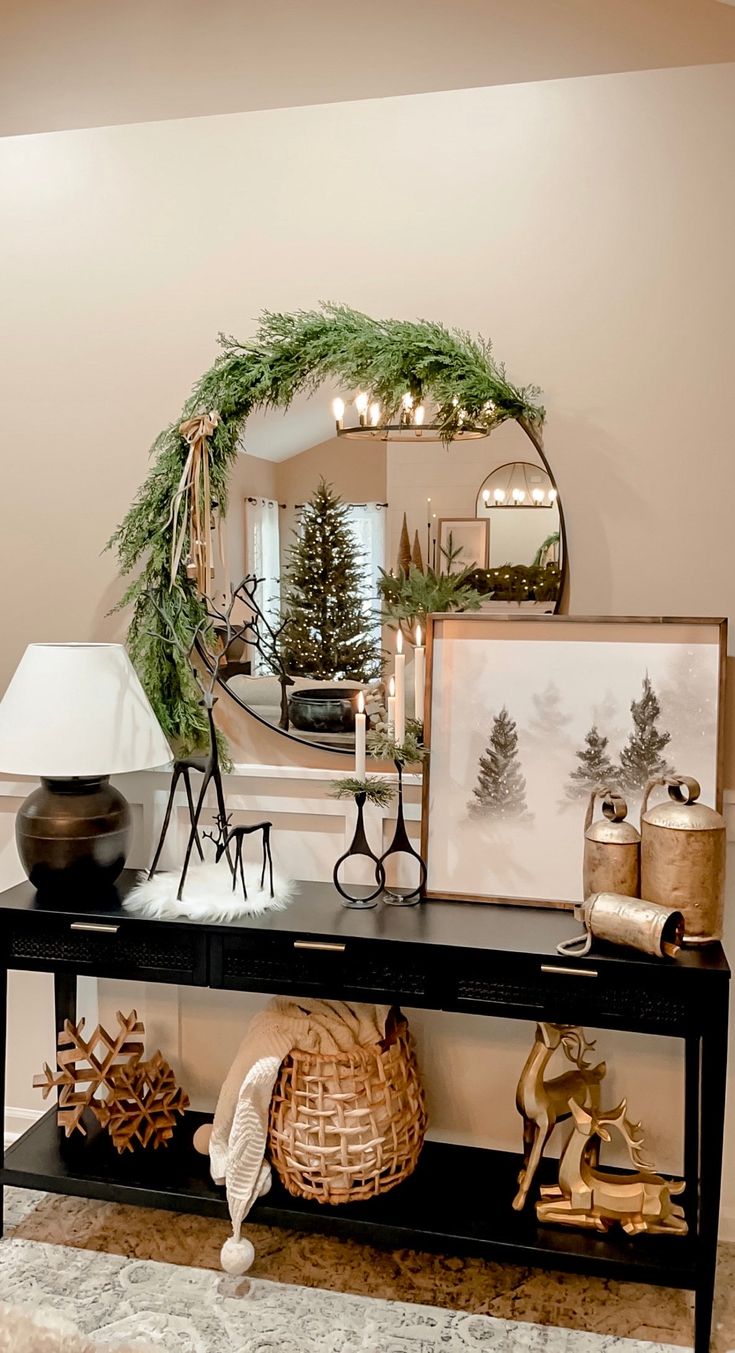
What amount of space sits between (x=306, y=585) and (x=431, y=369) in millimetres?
541

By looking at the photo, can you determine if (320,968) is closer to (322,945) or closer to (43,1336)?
(322,945)

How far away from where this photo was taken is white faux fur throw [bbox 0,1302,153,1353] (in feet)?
6.55

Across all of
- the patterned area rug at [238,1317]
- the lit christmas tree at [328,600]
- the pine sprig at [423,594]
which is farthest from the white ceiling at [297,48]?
the patterned area rug at [238,1317]

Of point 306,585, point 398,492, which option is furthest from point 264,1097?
point 398,492

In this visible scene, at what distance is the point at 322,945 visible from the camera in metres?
2.10

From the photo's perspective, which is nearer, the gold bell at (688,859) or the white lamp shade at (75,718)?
the gold bell at (688,859)

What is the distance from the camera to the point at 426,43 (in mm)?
2344

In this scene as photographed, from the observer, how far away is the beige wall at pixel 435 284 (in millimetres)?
2225

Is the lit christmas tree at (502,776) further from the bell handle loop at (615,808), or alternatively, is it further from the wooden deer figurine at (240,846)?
the wooden deer figurine at (240,846)

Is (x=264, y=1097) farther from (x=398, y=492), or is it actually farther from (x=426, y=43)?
(x=426, y=43)

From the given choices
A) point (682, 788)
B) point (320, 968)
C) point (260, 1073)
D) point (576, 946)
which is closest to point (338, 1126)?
point (260, 1073)

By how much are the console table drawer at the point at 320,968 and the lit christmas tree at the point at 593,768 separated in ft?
1.68

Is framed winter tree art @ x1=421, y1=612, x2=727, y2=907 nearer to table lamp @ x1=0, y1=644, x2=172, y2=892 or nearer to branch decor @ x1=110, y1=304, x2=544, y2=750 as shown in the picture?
branch decor @ x1=110, y1=304, x2=544, y2=750

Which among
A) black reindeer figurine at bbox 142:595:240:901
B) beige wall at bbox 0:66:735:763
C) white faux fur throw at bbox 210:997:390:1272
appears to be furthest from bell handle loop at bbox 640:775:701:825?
black reindeer figurine at bbox 142:595:240:901
